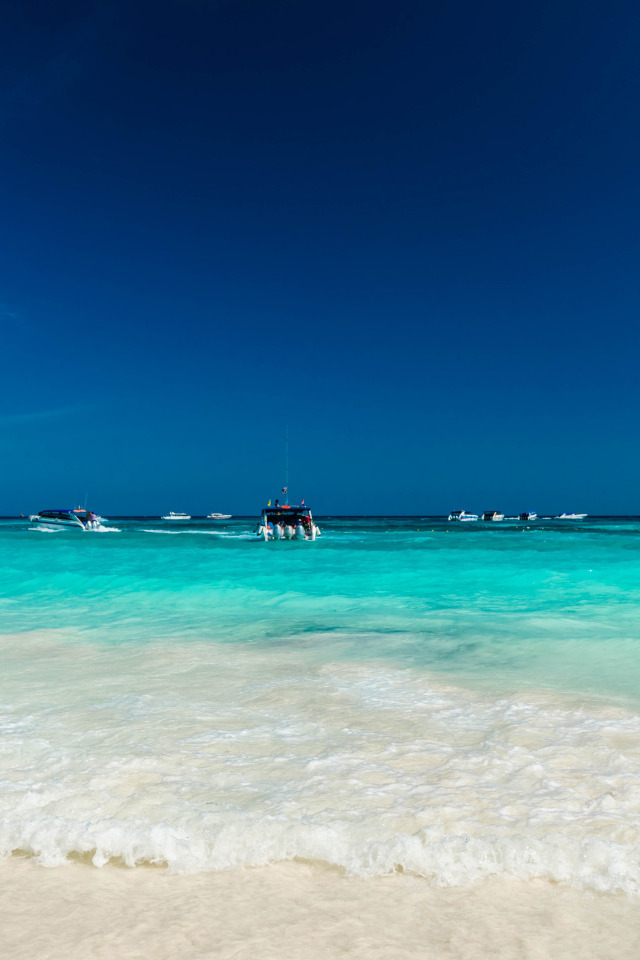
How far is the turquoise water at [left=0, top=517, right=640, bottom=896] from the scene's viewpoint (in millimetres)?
3559

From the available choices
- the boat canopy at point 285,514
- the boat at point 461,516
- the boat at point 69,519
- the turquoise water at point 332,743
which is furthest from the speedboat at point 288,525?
the boat at point 461,516

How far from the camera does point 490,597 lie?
55.8 ft

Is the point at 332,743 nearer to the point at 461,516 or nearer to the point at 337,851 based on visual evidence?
the point at 337,851


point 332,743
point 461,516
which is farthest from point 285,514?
point 461,516

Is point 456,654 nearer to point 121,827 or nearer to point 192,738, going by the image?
point 192,738

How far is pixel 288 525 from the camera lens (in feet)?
172

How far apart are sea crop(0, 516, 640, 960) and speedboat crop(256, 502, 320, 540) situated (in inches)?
1614

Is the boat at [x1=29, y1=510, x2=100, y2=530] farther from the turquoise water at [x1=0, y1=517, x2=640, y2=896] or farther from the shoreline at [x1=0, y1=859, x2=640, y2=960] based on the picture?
the shoreline at [x1=0, y1=859, x2=640, y2=960]

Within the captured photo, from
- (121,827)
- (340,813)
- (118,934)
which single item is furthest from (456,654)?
(118,934)

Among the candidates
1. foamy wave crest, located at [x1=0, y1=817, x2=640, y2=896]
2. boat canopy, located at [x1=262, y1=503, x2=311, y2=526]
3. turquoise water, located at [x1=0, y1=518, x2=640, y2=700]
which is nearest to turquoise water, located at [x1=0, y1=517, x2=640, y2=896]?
foamy wave crest, located at [x1=0, y1=817, x2=640, y2=896]

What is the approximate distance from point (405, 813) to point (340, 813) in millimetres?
440

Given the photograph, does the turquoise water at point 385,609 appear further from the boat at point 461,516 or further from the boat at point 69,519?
the boat at point 461,516

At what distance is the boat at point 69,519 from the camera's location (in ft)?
232

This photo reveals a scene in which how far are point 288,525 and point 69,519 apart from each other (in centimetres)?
3714
